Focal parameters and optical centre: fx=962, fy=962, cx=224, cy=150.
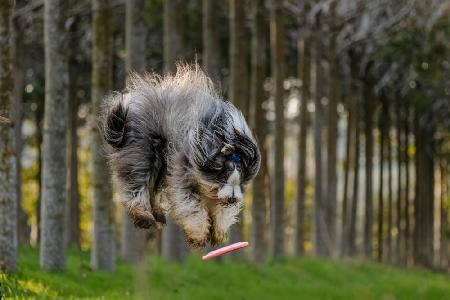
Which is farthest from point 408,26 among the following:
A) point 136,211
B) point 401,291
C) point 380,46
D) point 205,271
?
point 136,211

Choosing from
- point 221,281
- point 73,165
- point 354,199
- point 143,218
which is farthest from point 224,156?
point 354,199

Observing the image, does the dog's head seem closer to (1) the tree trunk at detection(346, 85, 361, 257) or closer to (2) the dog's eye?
(2) the dog's eye

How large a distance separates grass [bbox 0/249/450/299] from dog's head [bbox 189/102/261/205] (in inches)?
53.7

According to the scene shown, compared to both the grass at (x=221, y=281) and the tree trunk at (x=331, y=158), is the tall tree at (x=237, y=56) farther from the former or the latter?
the tree trunk at (x=331, y=158)

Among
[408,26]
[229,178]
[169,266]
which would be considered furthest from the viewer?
[408,26]

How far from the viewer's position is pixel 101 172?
1661cm

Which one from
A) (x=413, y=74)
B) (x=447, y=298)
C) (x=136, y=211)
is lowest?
(x=447, y=298)

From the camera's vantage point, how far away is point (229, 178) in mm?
7090

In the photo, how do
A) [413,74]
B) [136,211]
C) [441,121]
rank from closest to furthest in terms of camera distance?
[136,211] → [413,74] → [441,121]

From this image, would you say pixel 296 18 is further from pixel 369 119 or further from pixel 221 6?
pixel 369 119

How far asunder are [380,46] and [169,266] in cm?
1700

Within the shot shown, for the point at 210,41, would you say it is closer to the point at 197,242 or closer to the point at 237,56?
the point at 237,56

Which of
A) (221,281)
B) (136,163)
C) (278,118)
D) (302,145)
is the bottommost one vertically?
(221,281)

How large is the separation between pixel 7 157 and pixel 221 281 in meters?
6.89
